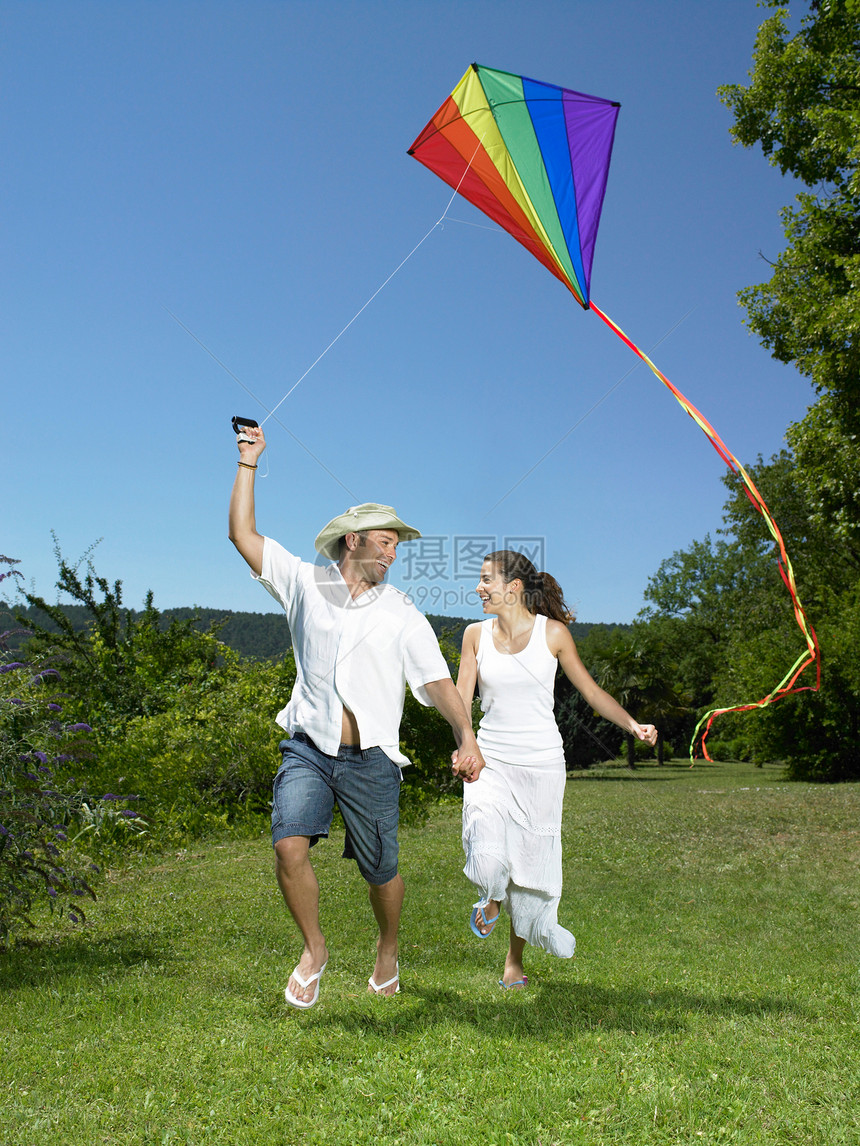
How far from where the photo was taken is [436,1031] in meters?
4.02

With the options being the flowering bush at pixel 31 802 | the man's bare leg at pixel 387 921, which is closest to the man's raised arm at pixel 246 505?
the man's bare leg at pixel 387 921

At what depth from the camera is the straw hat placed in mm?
4410

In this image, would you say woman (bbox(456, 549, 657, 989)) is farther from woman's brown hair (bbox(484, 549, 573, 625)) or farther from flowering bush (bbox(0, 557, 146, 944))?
flowering bush (bbox(0, 557, 146, 944))

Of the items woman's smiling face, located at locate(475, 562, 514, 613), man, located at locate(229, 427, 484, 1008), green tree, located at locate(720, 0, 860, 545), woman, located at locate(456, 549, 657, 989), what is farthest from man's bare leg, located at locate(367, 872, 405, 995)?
green tree, located at locate(720, 0, 860, 545)

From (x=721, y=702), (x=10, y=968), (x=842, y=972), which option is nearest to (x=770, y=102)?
(x=842, y=972)

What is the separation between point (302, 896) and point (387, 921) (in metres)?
0.68

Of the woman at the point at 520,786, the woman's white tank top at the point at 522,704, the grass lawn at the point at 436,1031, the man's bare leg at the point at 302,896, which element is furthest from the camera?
the woman's white tank top at the point at 522,704

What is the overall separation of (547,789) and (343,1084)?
6.79ft

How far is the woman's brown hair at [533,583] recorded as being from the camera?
5402 mm

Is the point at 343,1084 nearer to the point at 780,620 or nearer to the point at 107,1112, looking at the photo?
the point at 107,1112

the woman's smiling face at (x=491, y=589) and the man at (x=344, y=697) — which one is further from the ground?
the woman's smiling face at (x=491, y=589)

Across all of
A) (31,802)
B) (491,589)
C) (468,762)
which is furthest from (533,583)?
(31,802)

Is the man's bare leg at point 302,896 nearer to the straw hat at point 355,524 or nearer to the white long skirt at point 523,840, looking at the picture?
the white long skirt at point 523,840

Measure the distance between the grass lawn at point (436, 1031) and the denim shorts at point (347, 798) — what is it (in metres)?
0.82
